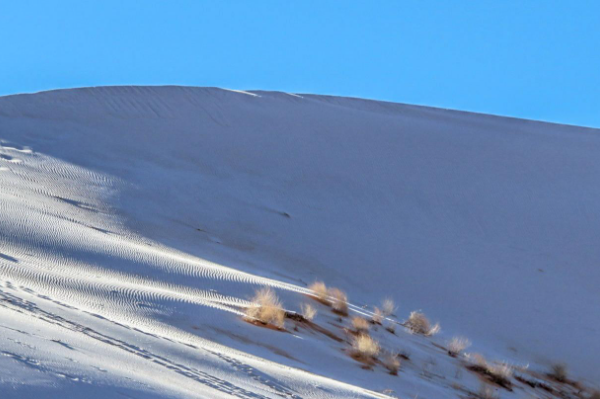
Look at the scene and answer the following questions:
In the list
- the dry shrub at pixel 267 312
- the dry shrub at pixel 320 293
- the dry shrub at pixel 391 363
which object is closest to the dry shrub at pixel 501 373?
the dry shrub at pixel 391 363

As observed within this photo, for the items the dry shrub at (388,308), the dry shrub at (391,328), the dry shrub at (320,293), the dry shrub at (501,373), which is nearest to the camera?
the dry shrub at (501,373)

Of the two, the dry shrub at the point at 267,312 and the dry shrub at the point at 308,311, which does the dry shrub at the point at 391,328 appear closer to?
the dry shrub at the point at 308,311

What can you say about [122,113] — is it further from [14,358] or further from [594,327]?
[14,358]

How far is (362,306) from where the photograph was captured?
1171cm

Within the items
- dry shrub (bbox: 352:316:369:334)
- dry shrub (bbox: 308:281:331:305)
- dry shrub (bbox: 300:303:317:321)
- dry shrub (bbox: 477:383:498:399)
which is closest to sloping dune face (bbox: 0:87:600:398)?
dry shrub (bbox: 300:303:317:321)

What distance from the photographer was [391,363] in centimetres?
863

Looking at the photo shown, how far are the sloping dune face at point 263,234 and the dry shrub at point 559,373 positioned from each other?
430 mm

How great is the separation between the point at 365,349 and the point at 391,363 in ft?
0.95

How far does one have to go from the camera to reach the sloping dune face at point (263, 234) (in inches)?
270

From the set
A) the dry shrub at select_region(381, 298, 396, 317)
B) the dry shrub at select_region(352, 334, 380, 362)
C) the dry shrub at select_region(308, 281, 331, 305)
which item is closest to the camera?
the dry shrub at select_region(352, 334, 380, 362)

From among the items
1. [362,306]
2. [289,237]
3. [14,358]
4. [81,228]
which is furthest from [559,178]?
[14,358]

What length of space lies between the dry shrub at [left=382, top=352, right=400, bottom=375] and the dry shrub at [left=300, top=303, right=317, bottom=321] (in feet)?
3.20

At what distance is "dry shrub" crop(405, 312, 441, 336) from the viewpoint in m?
11.0

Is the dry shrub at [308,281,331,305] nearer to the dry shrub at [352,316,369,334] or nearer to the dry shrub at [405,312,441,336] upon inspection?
the dry shrub at [352,316,369,334]
